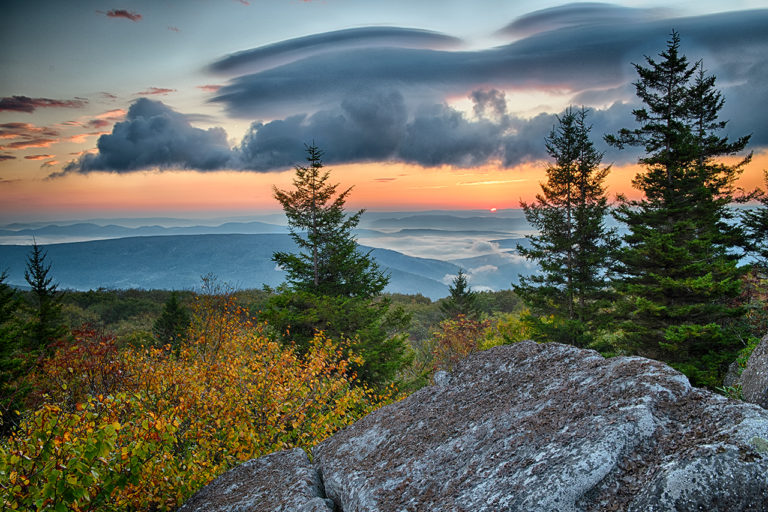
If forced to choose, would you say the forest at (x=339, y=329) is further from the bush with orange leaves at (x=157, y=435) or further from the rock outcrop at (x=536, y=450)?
the rock outcrop at (x=536, y=450)

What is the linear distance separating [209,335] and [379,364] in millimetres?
8249

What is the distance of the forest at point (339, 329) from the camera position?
6531mm

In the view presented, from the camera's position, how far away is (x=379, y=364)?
20688 millimetres

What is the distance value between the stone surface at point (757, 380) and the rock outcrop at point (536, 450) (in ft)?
6.53

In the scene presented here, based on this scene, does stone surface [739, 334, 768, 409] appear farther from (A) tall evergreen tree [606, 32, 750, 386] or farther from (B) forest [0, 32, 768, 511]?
(A) tall evergreen tree [606, 32, 750, 386]

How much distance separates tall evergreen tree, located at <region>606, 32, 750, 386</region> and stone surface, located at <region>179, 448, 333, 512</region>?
47.4 feet

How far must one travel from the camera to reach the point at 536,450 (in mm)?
3186

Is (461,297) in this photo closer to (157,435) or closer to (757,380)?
(757,380)

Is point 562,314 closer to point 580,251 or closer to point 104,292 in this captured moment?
point 580,251

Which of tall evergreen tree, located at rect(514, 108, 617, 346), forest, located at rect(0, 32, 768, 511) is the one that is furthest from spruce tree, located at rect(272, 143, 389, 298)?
tall evergreen tree, located at rect(514, 108, 617, 346)

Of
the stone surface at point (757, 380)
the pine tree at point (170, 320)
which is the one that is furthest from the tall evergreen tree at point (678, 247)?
the pine tree at point (170, 320)

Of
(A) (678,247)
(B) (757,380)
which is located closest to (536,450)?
(B) (757,380)

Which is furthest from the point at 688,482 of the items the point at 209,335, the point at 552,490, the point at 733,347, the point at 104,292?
the point at 104,292

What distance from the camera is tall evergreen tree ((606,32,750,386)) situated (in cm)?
1450
